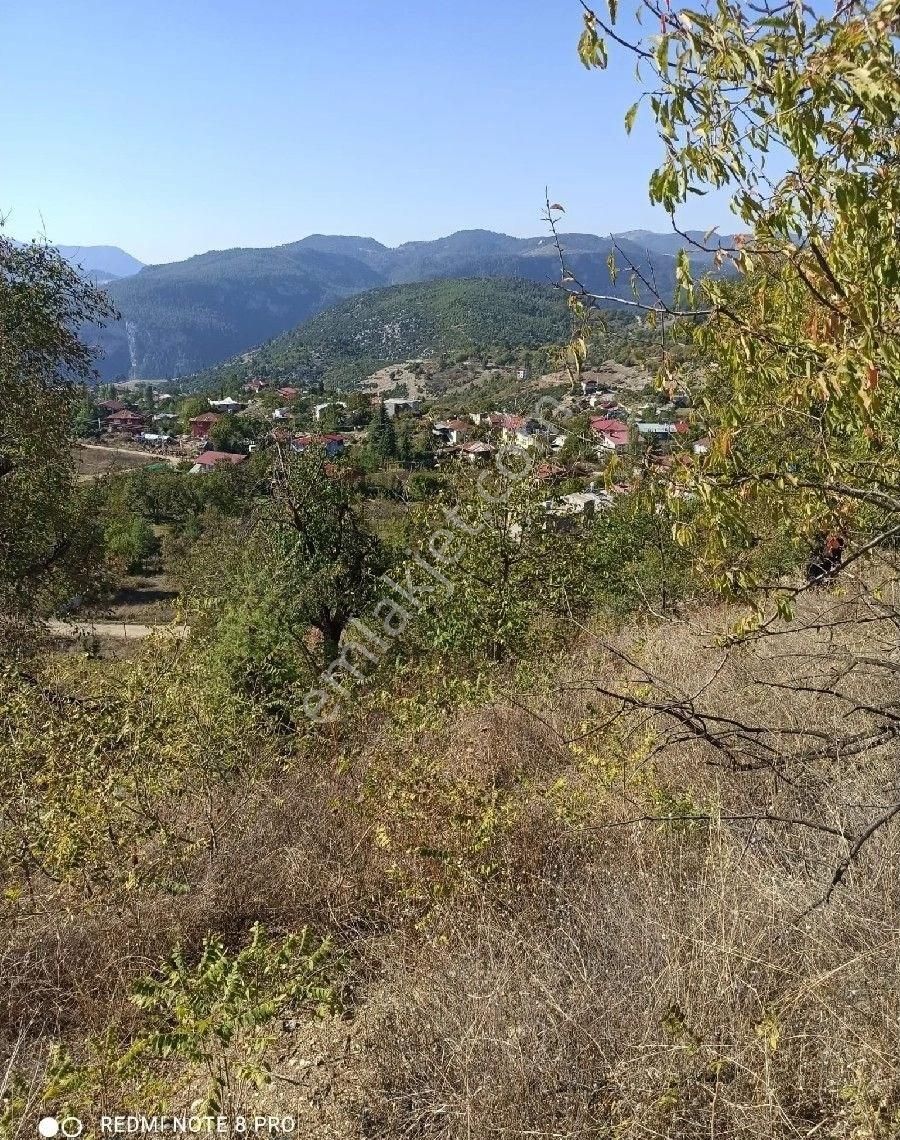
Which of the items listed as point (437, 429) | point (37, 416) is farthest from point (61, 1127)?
point (437, 429)

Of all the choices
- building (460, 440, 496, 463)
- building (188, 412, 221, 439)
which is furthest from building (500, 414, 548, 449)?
building (188, 412, 221, 439)

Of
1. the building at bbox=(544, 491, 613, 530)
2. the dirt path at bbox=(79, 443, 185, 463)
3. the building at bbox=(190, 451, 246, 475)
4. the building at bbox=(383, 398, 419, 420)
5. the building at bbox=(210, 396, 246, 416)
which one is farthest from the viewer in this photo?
the building at bbox=(210, 396, 246, 416)

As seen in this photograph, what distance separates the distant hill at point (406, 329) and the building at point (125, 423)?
4024 cm

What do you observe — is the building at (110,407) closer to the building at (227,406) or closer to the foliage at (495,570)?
the building at (227,406)

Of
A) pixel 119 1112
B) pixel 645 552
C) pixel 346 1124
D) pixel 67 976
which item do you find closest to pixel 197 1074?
pixel 119 1112

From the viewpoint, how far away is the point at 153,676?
608 centimetres

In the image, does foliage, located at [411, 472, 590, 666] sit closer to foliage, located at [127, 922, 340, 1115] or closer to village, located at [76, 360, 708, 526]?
village, located at [76, 360, 708, 526]

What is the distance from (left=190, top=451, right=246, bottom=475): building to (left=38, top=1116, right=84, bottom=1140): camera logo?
2456 inches

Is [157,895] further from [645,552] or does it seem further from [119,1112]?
[645,552]

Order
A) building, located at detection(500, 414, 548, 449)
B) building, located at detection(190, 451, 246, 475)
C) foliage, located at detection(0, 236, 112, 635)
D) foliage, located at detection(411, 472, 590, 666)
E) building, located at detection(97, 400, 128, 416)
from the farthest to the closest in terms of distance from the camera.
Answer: building, located at detection(97, 400, 128, 416) → building, located at detection(190, 451, 246, 475) → foliage, located at detection(0, 236, 112, 635) → building, located at detection(500, 414, 548, 449) → foliage, located at detection(411, 472, 590, 666)

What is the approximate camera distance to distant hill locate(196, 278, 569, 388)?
140387 millimetres

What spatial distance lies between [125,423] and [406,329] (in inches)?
3388

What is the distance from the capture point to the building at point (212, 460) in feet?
210

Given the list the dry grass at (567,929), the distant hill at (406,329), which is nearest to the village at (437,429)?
the dry grass at (567,929)
